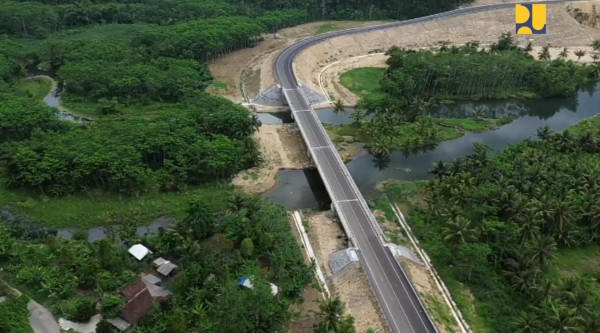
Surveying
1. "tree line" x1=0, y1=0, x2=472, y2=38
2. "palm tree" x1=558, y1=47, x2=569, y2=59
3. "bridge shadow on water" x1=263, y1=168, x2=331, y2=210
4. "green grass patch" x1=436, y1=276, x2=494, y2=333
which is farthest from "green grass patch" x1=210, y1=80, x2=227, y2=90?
"palm tree" x1=558, y1=47, x2=569, y2=59

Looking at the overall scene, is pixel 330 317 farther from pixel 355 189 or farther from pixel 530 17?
pixel 530 17

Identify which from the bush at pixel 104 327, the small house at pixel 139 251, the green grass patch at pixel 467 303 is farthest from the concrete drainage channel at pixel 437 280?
the bush at pixel 104 327

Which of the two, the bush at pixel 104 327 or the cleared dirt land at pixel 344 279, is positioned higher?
the bush at pixel 104 327

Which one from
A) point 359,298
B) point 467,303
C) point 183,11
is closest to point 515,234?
point 467,303

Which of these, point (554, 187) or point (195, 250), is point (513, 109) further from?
point (195, 250)

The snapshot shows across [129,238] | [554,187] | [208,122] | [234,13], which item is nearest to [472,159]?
[554,187]

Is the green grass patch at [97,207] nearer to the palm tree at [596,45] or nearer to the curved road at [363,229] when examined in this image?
the curved road at [363,229]

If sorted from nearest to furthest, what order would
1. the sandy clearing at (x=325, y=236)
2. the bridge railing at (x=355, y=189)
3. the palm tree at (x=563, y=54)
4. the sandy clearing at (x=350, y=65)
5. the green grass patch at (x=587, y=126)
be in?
the sandy clearing at (x=325, y=236) → the bridge railing at (x=355, y=189) → the green grass patch at (x=587, y=126) → the sandy clearing at (x=350, y=65) → the palm tree at (x=563, y=54)

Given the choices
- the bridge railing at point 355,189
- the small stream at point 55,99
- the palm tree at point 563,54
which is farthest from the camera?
the palm tree at point 563,54
